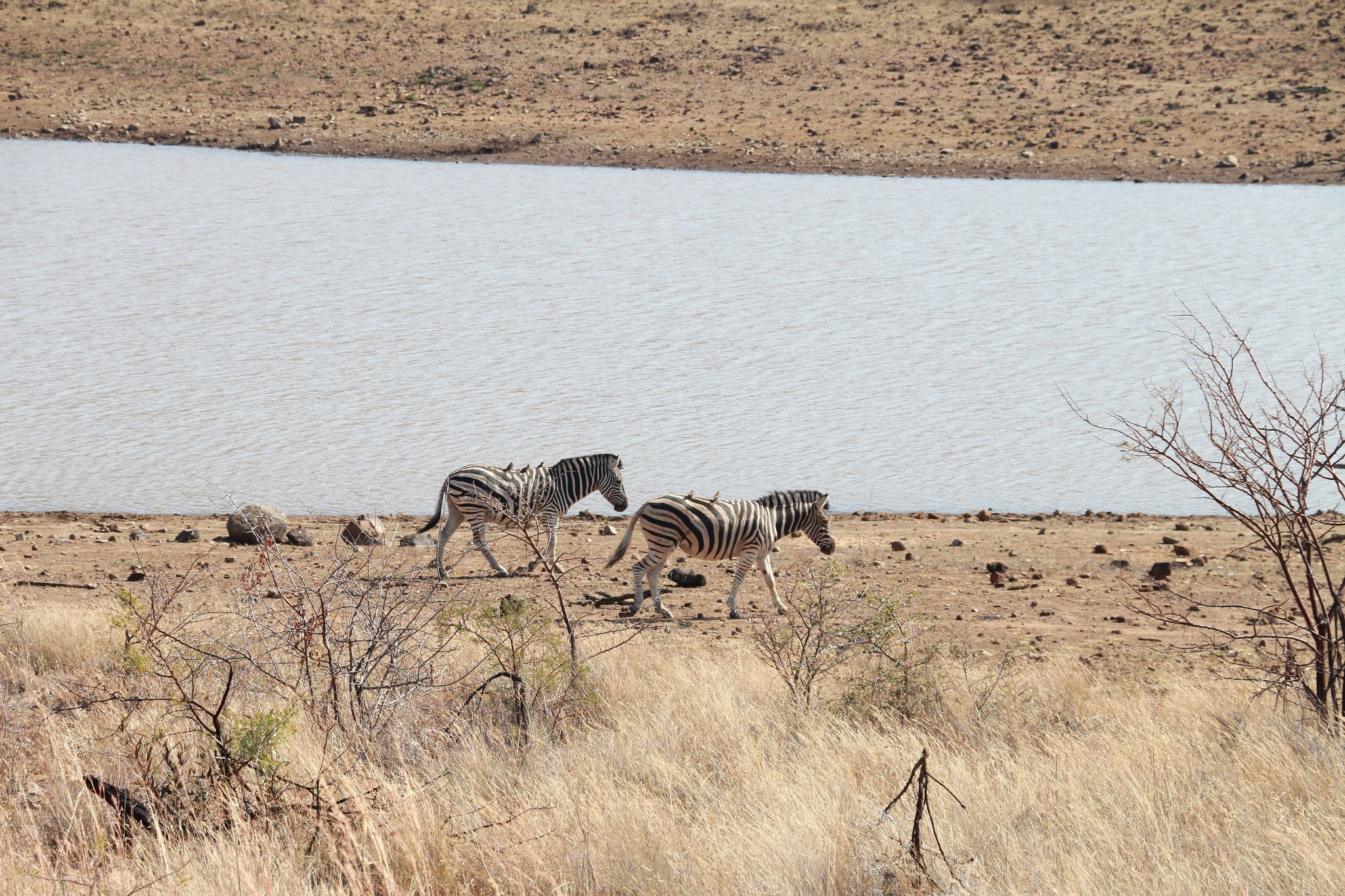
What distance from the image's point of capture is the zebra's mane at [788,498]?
10.7 m

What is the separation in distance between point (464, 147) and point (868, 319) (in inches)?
884

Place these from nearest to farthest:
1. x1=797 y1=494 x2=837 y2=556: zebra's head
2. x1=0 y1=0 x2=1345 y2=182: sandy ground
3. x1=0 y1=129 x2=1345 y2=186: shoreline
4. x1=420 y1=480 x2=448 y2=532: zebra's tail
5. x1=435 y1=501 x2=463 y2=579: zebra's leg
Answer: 1. x1=797 y1=494 x2=837 y2=556: zebra's head
2. x1=420 y1=480 x2=448 y2=532: zebra's tail
3. x1=435 y1=501 x2=463 y2=579: zebra's leg
4. x1=0 y1=129 x2=1345 y2=186: shoreline
5. x1=0 y1=0 x2=1345 y2=182: sandy ground

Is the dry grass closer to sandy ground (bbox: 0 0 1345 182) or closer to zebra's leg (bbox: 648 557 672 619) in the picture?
zebra's leg (bbox: 648 557 672 619)

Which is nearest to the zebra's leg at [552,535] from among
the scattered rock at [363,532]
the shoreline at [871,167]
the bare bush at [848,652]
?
the scattered rock at [363,532]

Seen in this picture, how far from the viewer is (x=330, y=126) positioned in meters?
44.8

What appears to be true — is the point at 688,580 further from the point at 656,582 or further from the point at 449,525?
the point at 449,525

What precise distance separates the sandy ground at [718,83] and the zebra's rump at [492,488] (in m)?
32.3

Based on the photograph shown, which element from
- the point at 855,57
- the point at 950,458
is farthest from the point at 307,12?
the point at 950,458

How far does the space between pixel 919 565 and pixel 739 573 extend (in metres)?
1.84

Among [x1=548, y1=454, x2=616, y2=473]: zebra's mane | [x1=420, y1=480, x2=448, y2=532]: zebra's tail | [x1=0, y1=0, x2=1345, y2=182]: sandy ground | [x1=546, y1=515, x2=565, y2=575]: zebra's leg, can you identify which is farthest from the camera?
[x1=0, y1=0, x2=1345, y2=182]: sandy ground

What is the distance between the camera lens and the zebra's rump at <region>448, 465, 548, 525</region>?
1096 centimetres

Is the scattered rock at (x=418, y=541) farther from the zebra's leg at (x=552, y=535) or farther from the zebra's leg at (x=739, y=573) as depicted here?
the zebra's leg at (x=739, y=573)

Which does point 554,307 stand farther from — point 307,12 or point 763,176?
point 307,12

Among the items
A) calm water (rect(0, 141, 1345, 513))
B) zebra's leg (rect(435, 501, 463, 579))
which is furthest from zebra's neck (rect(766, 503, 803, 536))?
calm water (rect(0, 141, 1345, 513))
